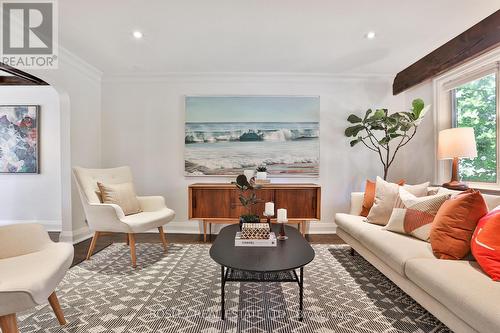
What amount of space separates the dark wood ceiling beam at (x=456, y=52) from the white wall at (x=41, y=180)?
517 cm

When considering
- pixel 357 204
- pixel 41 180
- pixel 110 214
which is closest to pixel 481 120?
pixel 357 204

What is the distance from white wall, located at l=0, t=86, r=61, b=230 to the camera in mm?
3945

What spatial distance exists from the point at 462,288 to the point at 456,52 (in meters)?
2.56

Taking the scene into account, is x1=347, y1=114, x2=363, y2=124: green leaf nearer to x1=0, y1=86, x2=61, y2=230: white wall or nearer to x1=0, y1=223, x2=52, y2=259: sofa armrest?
x1=0, y1=223, x2=52, y2=259: sofa armrest

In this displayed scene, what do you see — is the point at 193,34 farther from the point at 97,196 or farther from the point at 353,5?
the point at 97,196

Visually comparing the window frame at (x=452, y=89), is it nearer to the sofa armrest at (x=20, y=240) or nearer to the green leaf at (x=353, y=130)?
the green leaf at (x=353, y=130)

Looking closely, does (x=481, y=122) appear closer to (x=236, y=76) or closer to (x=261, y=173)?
(x=261, y=173)

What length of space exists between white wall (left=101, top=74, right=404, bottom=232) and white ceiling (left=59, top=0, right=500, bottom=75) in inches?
10.6

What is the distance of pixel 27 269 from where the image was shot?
A: 1.40 m

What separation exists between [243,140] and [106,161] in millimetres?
2133

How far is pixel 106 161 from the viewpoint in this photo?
3922mm

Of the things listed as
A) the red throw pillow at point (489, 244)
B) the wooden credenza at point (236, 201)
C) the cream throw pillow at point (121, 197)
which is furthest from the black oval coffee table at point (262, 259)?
the cream throw pillow at point (121, 197)

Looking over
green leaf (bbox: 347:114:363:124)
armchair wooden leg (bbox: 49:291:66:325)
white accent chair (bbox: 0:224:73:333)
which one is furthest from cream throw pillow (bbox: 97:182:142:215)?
green leaf (bbox: 347:114:363:124)

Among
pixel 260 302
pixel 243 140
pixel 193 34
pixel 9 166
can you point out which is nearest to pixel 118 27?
pixel 193 34
